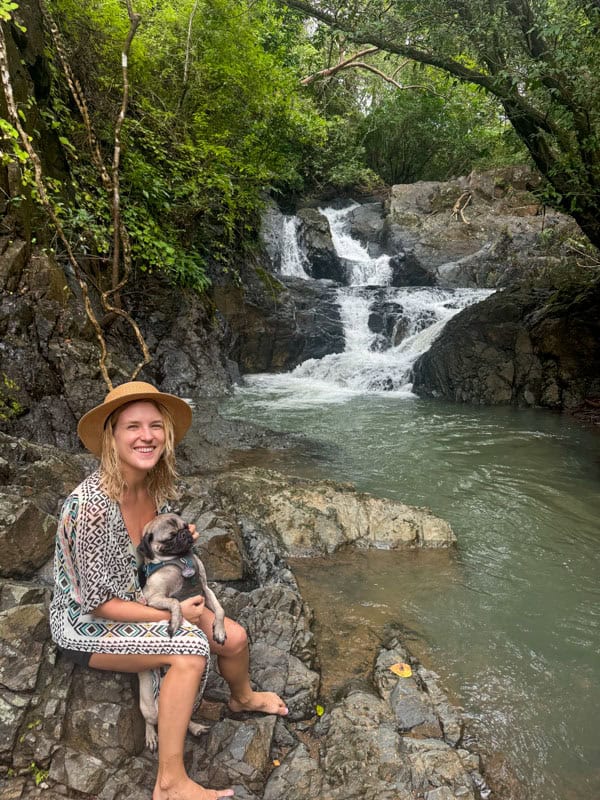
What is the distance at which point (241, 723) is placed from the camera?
2041mm

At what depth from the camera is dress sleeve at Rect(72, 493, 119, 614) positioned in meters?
1.70

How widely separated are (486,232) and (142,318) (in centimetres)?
1286

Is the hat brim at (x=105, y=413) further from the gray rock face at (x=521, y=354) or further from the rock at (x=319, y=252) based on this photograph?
the rock at (x=319, y=252)

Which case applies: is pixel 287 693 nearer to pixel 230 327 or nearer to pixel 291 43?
pixel 230 327

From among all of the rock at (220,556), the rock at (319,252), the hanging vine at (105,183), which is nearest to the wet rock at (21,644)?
the rock at (220,556)

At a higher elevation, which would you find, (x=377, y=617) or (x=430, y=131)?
(x=430, y=131)

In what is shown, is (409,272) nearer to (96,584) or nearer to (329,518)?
(329,518)

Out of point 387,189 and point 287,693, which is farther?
point 387,189

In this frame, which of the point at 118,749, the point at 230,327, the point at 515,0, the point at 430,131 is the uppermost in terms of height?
the point at 430,131

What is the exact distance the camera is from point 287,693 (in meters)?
2.32

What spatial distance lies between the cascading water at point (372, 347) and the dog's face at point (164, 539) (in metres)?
7.63

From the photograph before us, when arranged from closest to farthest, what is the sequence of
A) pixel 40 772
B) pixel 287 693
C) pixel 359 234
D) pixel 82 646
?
pixel 40 772, pixel 82 646, pixel 287 693, pixel 359 234

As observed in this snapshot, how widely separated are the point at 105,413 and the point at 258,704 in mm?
1464

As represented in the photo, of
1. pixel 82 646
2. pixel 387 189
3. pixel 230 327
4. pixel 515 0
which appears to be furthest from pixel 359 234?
pixel 82 646
